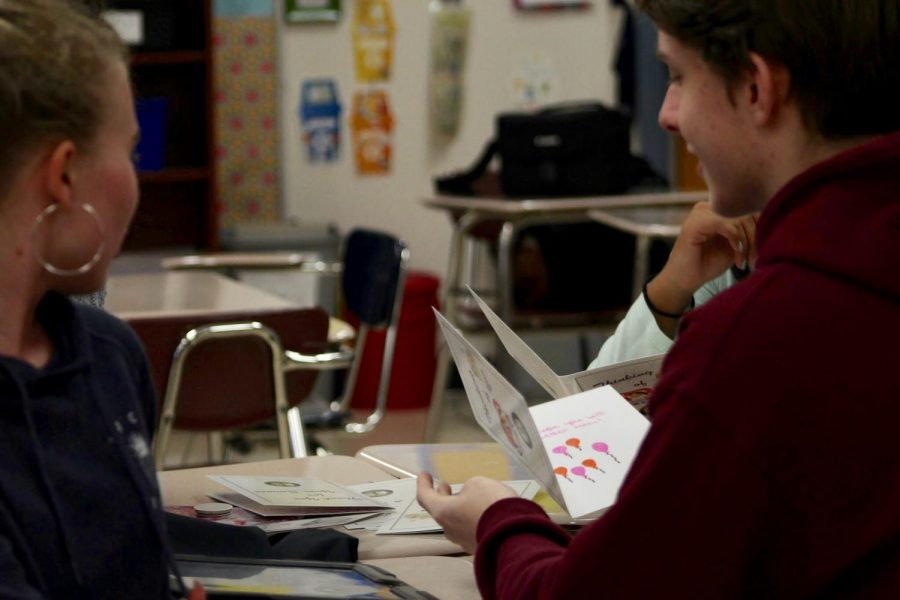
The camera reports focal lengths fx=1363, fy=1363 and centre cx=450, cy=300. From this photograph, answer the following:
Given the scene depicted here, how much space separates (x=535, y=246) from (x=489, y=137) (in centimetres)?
146

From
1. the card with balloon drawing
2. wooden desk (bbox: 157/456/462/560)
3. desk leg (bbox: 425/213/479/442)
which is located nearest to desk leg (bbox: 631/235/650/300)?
desk leg (bbox: 425/213/479/442)

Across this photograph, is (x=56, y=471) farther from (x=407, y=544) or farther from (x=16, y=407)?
(x=407, y=544)

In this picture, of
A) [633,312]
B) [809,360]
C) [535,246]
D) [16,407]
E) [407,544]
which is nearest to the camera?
[809,360]

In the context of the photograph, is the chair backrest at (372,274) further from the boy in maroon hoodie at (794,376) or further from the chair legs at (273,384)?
the boy in maroon hoodie at (794,376)

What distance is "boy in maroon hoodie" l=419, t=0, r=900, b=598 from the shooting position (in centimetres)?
85

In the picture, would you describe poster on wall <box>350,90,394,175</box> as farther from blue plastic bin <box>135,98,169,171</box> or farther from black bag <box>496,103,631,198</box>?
black bag <box>496,103,631,198</box>

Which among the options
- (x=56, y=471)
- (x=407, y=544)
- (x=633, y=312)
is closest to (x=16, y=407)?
(x=56, y=471)

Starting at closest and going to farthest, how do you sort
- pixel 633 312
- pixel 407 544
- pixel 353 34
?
pixel 407 544, pixel 633 312, pixel 353 34

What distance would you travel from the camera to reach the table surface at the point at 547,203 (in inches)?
175

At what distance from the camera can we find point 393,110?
596cm

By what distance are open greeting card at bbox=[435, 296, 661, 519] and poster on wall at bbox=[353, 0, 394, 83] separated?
4.47 meters

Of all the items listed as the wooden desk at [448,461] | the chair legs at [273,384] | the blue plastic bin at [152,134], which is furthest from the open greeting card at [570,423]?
the blue plastic bin at [152,134]

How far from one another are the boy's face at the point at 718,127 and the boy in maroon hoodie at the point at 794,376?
0.02m

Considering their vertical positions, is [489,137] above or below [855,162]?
below
